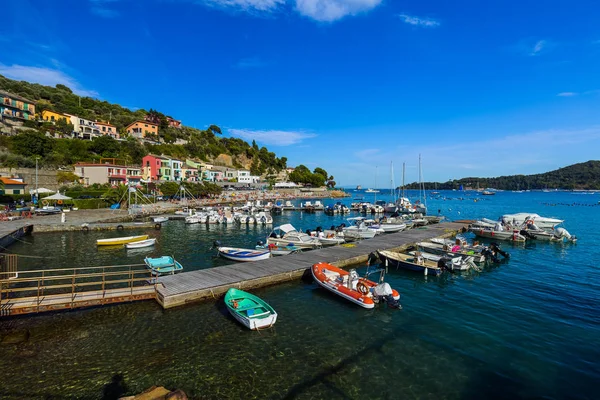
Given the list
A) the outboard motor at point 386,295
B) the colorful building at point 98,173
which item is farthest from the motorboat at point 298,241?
the colorful building at point 98,173

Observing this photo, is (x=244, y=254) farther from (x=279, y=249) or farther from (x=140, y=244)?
(x=140, y=244)

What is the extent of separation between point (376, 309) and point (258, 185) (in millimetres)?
116603

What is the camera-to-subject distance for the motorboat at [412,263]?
23531 millimetres

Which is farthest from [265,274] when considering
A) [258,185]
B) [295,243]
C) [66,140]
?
[258,185]

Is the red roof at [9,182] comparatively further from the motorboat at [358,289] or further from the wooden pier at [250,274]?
the motorboat at [358,289]

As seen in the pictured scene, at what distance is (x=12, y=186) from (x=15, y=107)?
159ft

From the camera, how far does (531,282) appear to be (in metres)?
22.2

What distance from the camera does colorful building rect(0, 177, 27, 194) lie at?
167 feet

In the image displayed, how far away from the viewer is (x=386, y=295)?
1683 cm

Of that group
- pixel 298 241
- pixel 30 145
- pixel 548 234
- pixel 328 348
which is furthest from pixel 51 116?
pixel 548 234

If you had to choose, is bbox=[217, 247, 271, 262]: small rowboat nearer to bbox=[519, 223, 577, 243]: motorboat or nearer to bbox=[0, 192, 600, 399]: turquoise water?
bbox=[0, 192, 600, 399]: turquoise water

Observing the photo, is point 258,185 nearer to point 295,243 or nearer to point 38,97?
point 38,97

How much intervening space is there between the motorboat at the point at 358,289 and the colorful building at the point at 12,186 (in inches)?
2438

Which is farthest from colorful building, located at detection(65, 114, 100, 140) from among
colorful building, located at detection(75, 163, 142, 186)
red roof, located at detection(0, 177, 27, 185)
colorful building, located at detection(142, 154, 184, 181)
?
red roof, located at detection(0, 177, 27, 185)
